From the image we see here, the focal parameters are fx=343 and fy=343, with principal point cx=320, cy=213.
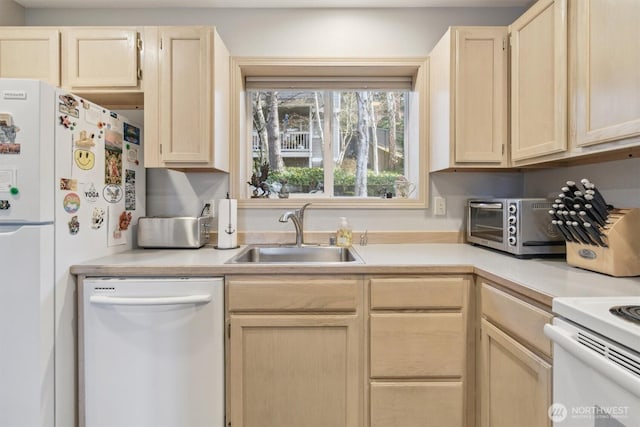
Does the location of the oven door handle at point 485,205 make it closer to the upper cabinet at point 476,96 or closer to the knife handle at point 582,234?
the upper cabinet at point 476,96

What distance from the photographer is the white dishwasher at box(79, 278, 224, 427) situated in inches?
57.7

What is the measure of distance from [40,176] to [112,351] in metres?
0.77

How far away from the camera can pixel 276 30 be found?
2193 mm

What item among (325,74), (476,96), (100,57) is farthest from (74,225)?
(476,96)

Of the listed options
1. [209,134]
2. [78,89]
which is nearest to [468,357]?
[209,134]

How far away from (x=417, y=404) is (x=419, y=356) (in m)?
0.21

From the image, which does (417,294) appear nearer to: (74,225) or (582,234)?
(582,234)

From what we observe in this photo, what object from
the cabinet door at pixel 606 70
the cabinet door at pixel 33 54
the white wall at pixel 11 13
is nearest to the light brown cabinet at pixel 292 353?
the cabinet door at pixel 606 70

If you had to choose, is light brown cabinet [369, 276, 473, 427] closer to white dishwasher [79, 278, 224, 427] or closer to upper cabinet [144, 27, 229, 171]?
white dishwasher [79, 278, 224, 427]

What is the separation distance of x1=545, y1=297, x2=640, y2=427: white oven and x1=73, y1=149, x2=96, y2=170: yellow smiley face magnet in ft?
Answer: 6.13

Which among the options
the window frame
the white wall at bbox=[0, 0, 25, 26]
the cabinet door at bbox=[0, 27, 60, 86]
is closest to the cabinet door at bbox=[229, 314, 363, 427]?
the window frame

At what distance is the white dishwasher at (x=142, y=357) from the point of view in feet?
4.81

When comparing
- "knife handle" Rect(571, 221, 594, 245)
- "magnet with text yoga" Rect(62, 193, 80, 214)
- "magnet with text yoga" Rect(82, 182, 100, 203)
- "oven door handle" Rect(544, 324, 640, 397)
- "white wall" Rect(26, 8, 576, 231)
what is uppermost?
"white wall" Rect(26, 8, 576, 231)

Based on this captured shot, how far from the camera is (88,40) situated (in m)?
1.85
